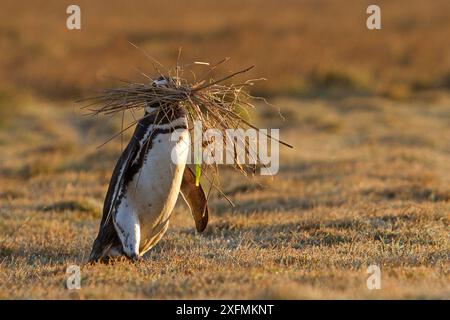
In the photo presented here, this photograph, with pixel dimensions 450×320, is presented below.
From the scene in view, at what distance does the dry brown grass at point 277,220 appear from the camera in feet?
20.4

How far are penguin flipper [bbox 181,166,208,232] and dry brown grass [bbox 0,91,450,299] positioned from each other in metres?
0.30

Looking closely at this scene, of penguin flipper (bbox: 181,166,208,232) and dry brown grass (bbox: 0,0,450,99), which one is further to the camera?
dry brown grass (bbox: 0,0,450,99)

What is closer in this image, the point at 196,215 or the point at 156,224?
the point at 156,224

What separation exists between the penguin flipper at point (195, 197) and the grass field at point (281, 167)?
30cm

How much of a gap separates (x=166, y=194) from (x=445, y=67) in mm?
18105

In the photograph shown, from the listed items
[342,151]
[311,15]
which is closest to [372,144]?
[342,151]

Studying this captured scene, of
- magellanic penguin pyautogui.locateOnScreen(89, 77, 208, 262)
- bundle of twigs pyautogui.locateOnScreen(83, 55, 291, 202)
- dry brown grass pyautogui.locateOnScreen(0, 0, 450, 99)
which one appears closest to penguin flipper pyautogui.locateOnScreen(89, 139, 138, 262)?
magellanic penguin pyautogui.locateOnScreen(89, 77, 208, 262)

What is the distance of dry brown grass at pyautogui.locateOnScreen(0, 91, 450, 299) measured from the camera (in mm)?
6215

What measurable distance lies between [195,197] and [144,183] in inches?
36.0

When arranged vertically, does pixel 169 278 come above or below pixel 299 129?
below

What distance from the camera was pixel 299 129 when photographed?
17.9m

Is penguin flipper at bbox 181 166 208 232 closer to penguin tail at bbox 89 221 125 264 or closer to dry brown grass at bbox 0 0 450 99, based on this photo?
penguin tail at bbox 89 221 125 264

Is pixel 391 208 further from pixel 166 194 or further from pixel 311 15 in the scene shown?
pixel 311 15

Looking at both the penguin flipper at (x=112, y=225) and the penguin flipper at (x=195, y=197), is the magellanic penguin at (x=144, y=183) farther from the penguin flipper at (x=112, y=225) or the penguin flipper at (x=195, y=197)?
the penguin flipper at (x=195, y=197)
